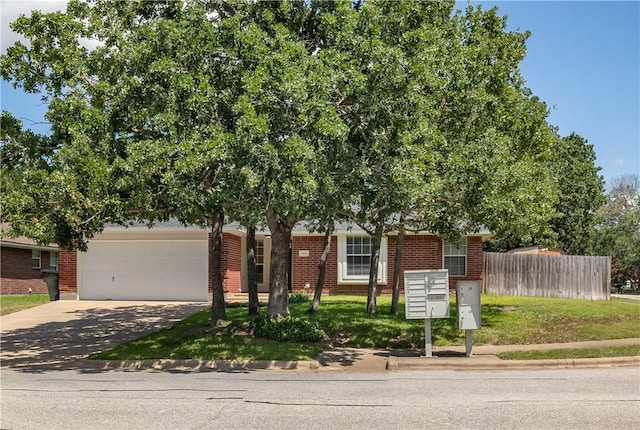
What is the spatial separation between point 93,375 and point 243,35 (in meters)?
6.98

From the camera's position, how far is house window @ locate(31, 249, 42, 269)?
33.7 metres

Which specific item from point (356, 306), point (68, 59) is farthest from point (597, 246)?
point (68, 59)

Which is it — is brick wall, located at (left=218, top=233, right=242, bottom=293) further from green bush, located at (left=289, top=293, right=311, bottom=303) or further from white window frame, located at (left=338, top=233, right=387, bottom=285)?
white window frame, located at (left=338, top=233, right=387, bottom=285)

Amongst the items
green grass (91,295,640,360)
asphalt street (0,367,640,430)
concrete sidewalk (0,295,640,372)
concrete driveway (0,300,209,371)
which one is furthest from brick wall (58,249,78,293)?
asphalt street (0,367,640,430)

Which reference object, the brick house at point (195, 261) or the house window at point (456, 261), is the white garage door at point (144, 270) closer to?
the brick house at point (195, 261)

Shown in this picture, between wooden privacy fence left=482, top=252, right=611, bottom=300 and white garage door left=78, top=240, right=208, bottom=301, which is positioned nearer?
white garage door left=78, top=240, right=208, bottom=301

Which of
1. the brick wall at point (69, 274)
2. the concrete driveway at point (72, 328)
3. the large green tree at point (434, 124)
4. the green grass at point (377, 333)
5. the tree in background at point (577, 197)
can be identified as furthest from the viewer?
the tree in background at point (577, 197)

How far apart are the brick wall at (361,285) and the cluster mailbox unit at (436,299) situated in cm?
1231

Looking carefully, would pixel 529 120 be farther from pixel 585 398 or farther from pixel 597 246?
pixel 597 246

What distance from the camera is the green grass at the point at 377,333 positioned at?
14008mm

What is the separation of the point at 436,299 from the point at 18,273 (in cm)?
2571

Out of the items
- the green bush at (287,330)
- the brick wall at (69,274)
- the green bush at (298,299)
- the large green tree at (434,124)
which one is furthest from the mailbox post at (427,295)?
the brick wall at (69,274)

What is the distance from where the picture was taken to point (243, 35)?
12.1 metres

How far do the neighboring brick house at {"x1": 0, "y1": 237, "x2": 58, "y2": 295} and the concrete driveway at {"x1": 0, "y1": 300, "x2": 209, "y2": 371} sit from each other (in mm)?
8070
